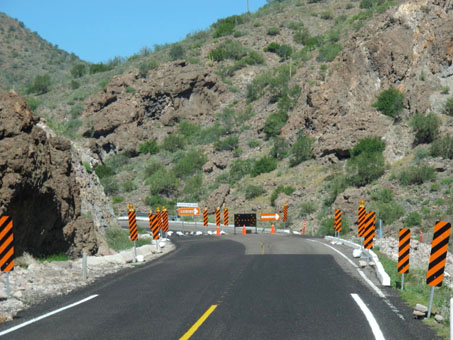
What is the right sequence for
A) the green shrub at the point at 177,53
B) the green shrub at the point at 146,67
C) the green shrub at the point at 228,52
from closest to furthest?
the green shrub at the point at 146,67 → the green shrub at the point at 228,52 → the green shrub at the point at 177,53

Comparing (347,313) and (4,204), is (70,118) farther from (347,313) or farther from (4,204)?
(347,313)

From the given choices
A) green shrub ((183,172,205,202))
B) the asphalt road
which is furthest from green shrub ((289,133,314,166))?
the asphalt road

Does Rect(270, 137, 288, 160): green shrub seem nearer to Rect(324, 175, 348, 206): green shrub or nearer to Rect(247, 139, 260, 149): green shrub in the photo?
Rect(247, 139, 260, 149): green shrub

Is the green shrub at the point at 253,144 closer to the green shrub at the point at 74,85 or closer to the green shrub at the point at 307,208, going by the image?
the green shrub at the point at 307,208

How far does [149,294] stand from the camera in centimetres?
1305

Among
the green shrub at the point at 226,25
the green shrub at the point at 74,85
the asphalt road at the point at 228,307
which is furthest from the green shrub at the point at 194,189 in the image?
the green shrub at the point at 226,25

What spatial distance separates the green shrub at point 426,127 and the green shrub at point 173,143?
32.1m

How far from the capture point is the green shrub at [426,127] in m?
41.3

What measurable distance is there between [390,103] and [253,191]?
14.3 m

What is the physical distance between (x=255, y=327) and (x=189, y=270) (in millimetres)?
8594

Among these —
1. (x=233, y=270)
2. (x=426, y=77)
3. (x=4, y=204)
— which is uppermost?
(x=426, y=77)

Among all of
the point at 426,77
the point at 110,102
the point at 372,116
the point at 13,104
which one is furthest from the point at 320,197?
the point at 110,102

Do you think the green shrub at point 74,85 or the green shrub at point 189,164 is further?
the green shrub at point 74,85

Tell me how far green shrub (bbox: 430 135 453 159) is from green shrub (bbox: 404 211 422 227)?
24.7 feet
